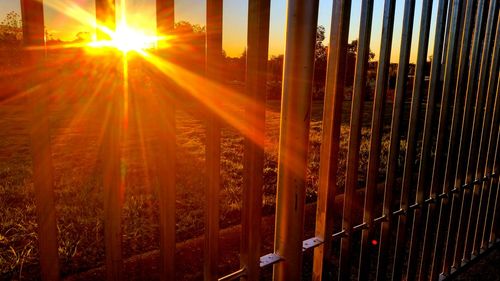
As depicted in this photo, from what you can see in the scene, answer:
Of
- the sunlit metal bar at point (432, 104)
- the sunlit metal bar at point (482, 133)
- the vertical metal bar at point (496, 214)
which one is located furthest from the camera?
the vertical metal bar at point (496, 214)

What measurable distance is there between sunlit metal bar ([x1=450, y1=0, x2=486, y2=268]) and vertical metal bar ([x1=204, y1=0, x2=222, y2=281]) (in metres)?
1.83

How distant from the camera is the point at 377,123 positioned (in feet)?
5.85

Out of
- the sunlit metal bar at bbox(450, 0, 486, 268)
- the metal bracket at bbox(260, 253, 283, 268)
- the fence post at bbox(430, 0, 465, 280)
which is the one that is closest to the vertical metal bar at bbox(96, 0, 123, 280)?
the metal bracket at bbox(260, 253, 283, 268)

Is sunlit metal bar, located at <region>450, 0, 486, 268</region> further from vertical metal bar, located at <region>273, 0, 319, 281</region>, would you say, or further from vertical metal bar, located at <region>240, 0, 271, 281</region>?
vertical metal bar, located at <region>240, 0, 271, 281</region>

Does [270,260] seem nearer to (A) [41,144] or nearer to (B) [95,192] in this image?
(A) [41,144]

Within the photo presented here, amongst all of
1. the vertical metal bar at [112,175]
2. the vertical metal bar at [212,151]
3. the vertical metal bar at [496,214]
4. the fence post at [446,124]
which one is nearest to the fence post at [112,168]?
the vertical metal bar at [112,175]

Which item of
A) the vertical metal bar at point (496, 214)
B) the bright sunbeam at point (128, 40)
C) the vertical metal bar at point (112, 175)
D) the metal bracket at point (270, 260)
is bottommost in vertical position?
the vertical metal bar at point (496, 214)

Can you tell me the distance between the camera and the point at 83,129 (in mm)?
9211

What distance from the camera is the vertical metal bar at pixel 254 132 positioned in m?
1.26

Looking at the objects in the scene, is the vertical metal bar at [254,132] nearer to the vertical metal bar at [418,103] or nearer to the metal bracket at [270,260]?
the metal bracket at [270,260]

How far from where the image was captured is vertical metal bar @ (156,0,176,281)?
41.8 inches

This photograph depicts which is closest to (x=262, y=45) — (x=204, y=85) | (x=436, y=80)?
(x=204, y=85)

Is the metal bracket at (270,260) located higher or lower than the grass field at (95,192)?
higher

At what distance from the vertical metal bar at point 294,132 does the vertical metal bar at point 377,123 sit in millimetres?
477
